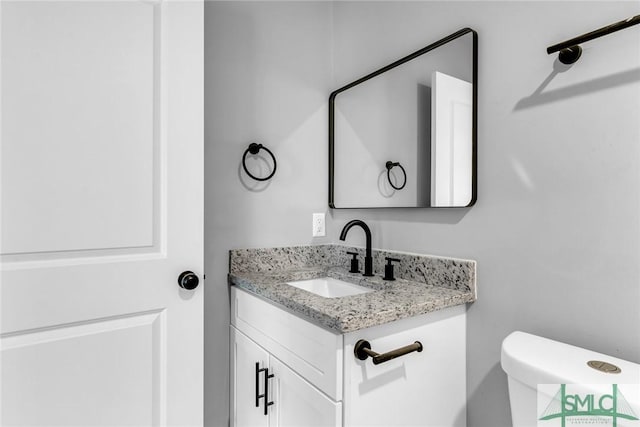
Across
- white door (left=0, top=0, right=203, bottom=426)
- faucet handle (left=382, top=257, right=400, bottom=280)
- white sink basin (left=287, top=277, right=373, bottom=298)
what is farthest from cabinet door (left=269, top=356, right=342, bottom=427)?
faucet handle (left=382, top=257, right=400, bottom=280)

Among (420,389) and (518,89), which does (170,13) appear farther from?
(420,389)

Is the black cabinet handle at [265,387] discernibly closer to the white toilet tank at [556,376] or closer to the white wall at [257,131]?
the white wall at [257,131]

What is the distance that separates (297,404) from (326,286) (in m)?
0.54

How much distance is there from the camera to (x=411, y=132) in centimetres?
133

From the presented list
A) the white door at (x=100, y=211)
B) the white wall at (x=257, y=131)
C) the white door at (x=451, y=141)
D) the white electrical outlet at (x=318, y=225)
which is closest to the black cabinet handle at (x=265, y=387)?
the white door at (x=100, y=211)

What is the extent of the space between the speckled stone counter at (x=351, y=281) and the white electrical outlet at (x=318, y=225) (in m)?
0.07

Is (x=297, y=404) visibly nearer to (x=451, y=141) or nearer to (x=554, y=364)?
(x=554, y=364)

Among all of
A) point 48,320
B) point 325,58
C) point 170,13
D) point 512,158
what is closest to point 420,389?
point 512,158

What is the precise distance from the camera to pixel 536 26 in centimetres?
98

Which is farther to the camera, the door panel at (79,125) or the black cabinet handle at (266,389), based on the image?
the black cabinet handle at (266,389)

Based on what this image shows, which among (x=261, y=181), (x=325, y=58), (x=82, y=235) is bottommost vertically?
(x=82, y=235)

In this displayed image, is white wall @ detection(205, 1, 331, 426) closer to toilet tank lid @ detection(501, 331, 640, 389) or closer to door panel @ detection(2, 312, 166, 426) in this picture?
door panel @ detection(2, 312, 166, 426)

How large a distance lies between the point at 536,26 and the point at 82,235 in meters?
1.45

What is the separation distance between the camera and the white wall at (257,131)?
1.43 meters
